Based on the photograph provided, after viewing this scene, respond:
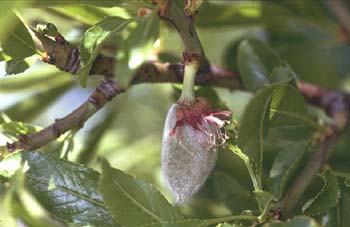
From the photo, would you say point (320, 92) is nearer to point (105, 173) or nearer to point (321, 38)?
point (321, 38)

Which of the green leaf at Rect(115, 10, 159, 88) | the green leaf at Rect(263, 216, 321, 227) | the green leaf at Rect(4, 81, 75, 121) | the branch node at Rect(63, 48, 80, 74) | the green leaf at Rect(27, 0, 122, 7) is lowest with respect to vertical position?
the green leaf at Rect(4, 81, 75, 121)

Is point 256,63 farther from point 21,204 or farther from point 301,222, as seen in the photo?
point 21,204

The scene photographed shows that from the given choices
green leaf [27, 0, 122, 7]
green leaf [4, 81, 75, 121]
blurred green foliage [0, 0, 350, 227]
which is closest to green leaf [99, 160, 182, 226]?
blurred green foliage [0, 0, 350, 227]

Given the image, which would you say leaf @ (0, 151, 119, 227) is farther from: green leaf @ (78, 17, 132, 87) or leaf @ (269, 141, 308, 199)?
leaf @ (269, 141, 308, 199)

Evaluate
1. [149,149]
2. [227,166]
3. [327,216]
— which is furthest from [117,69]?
[149,149]

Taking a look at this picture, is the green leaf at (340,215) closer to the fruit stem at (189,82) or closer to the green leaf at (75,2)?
the fruit stem at (189,82)
